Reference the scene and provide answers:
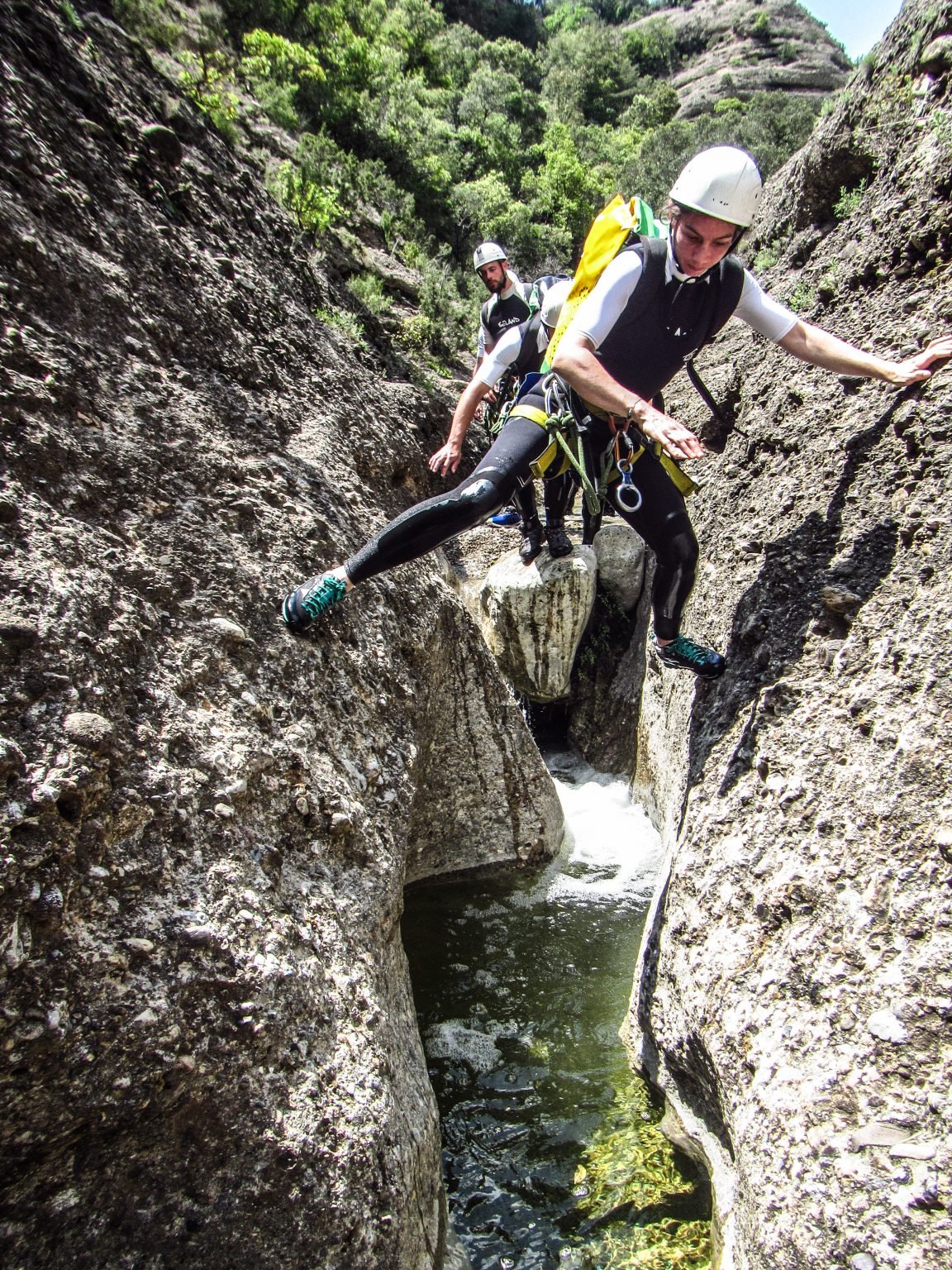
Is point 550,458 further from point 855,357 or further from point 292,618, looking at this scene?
point 292,618

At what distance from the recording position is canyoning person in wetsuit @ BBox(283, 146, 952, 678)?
314cm

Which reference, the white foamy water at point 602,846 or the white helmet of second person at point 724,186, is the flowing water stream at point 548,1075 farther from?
the white helmet of second person at point 724,186

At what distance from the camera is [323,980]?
265 cm

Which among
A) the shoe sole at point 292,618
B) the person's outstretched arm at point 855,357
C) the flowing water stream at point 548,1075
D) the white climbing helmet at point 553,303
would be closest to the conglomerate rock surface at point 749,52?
the white climbing helmet at point 553,303

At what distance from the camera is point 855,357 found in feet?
10.8

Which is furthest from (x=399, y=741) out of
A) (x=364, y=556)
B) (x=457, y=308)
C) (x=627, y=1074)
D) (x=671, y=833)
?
(x=457, y=308)

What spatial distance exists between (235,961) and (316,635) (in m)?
1.60

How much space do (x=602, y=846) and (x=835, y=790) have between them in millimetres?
3611

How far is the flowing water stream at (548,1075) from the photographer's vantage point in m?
3.13

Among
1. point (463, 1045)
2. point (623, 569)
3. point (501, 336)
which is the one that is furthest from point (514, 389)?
point (463, 1045)

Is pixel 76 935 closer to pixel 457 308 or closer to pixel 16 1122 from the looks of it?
pixel 16 1122

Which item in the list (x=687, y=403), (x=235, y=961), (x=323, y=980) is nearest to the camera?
(x=235, y=961)

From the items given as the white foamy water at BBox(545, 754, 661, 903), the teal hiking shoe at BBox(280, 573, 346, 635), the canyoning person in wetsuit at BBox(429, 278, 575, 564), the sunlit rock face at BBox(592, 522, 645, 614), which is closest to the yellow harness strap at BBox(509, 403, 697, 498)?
the canyoning person in wetsuit at BBox(429, 278, 575, 564)

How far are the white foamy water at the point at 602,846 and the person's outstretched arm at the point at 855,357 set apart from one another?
140 inches
